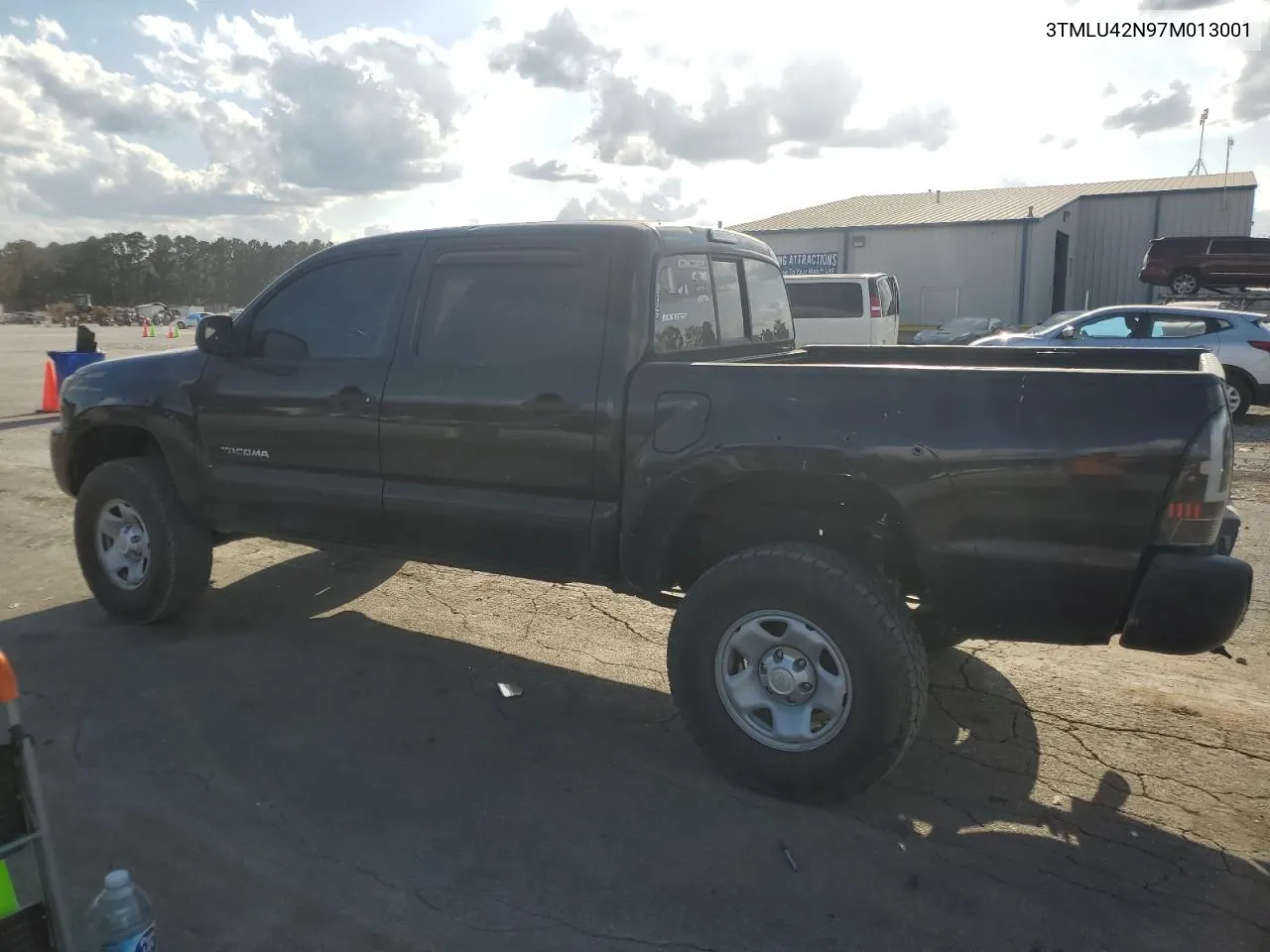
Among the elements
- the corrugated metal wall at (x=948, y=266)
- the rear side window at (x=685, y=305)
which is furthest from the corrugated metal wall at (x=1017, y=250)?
the rear side window at (x=685, y=305)

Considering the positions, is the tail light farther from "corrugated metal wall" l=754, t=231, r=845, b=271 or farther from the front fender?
"corrugated metal wall" l=754, t=231, r=845, b=271

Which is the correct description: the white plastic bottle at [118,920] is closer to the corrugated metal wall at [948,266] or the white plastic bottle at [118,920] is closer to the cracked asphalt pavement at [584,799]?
the cracked asphalt pavement at [584,799]

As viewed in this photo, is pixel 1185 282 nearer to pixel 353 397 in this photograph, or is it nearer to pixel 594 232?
pixel 594 232

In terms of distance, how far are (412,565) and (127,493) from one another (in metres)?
1.92

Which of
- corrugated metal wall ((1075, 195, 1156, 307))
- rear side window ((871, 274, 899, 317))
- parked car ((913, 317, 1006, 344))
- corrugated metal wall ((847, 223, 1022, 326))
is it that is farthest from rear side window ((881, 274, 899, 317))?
corrugated metal wall ((1075, 195, 1156, 307))

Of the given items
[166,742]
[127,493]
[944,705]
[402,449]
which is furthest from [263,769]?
[944,705]

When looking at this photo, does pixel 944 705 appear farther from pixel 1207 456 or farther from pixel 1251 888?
pixel 1207 456

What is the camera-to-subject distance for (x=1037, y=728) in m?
3.95

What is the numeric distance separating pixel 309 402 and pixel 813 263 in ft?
98.5

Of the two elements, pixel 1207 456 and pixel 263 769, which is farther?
pixel 263 769

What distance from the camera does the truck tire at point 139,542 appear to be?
4.91 metres

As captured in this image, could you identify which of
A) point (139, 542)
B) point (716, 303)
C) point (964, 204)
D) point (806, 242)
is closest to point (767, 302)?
point (716, 303)

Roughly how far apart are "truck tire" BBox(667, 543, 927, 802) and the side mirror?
2782mm

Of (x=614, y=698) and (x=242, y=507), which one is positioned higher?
(x=242, y=507)
